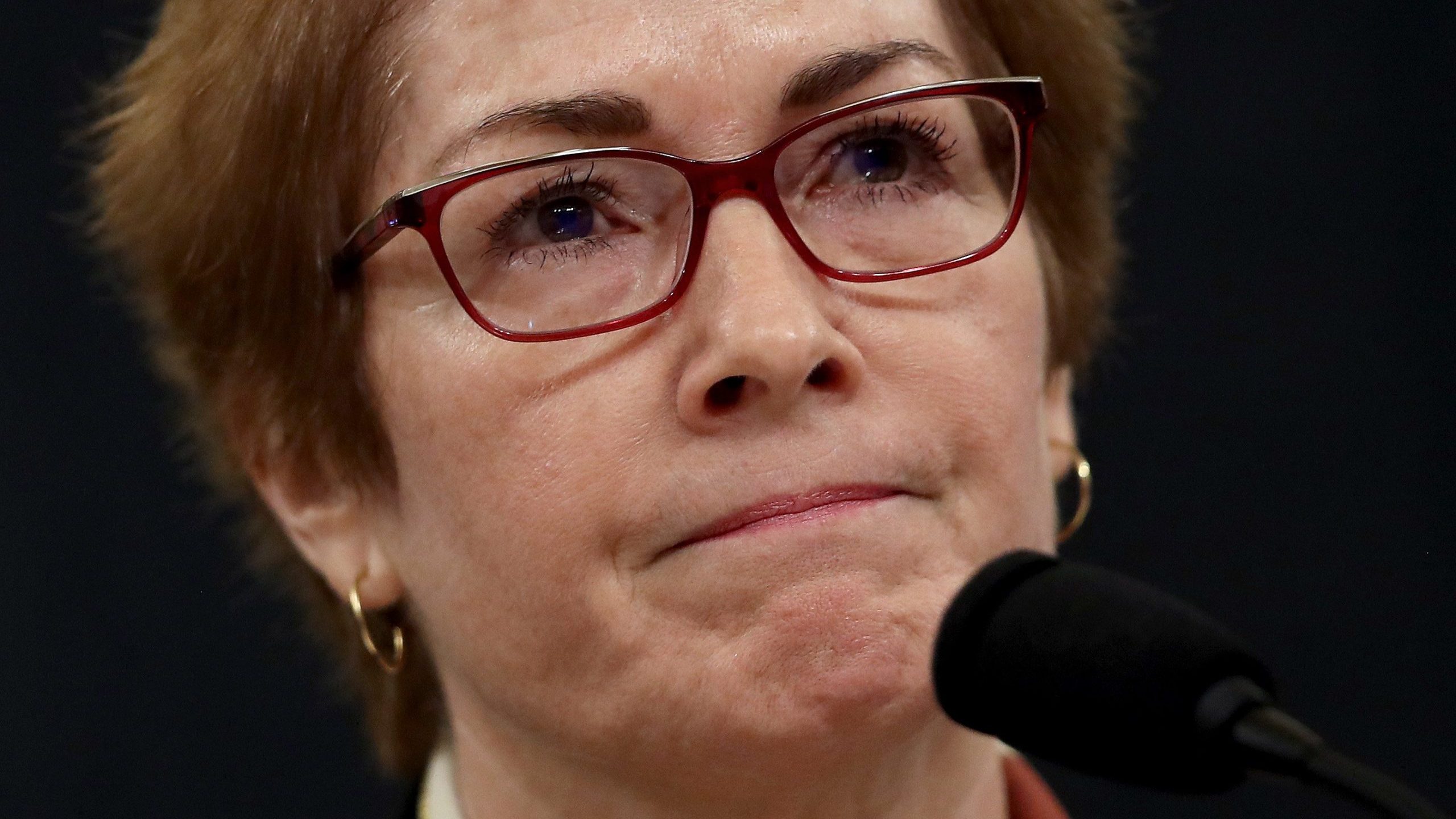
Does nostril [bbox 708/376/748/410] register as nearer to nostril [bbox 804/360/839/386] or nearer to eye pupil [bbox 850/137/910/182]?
nostril [bbox 804/360/839/386]

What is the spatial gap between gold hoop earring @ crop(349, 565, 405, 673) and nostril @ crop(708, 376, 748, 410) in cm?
51

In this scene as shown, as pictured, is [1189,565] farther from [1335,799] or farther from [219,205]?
[1335,799]

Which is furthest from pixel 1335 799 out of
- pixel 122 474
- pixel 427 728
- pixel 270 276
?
pixel 122 474

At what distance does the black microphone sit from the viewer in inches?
30.5

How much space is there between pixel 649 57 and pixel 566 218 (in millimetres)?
156

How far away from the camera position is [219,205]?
1.56 metres

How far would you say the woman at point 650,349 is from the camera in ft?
4.09

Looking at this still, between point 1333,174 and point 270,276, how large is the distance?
149cm

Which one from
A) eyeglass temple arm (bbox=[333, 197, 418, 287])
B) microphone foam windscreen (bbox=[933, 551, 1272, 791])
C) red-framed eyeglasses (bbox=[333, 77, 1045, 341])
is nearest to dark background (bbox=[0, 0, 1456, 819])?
eyeglass temple arm (bbox=[333, 197, 418, 287])

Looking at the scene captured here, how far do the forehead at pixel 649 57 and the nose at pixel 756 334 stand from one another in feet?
0.29

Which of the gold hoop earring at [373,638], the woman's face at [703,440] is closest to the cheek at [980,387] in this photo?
the woman's face at [703,440]

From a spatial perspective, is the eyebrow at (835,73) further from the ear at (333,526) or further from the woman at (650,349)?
Answer: the ear at (333,526)

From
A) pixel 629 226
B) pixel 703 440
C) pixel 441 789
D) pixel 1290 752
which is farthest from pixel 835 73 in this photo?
pixel 441 789

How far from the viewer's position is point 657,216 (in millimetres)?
1357
